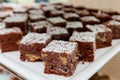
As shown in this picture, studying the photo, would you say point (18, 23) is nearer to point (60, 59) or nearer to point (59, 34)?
point (59, 34)

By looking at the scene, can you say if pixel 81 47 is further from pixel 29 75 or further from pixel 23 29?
pixel 23 29

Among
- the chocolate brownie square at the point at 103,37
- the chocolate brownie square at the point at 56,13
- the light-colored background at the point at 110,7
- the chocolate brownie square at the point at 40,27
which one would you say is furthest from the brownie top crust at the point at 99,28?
the light-colored background at the point at 110,7

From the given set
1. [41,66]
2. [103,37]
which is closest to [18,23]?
[41,66]

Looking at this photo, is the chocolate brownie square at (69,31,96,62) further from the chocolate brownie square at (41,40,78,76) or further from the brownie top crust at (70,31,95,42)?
the chocolate brownie square at (41,40,78,76)

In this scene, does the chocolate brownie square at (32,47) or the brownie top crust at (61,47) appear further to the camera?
the chocolate brownie square at (32,47)

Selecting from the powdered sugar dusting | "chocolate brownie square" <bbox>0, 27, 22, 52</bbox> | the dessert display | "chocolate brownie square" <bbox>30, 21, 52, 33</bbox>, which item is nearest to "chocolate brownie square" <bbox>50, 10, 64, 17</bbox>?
the dessert display

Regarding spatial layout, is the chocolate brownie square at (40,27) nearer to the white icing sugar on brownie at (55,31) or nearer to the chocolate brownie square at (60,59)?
the white icing sugar on brownie at (55,31)

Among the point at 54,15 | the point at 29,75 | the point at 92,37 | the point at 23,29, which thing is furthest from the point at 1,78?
the point at 92,37
